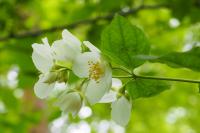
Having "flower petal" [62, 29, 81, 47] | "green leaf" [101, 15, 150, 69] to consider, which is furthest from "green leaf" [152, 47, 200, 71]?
"flower petal" [62, 29, 81, 47]

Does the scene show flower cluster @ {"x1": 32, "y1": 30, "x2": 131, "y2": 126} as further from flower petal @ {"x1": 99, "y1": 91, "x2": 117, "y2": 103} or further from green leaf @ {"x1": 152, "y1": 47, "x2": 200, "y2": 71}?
green leaf @ {"x1": 152, "y1": 47, "x2": 200, "y2": 71}

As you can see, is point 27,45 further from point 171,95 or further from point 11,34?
point 171,95

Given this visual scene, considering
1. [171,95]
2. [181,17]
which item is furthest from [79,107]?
[171,95]

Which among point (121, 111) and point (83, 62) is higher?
point (83, 62)

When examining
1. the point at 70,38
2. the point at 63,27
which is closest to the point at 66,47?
the point at 70,38

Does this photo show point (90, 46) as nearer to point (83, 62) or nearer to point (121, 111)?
point (83, 62)

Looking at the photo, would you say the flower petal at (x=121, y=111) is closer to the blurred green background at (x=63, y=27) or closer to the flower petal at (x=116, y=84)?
the flower petal at (x=116, y=84)
